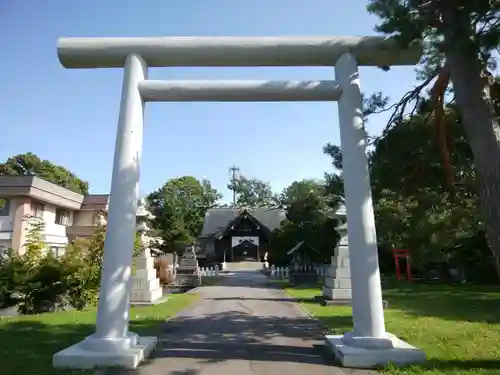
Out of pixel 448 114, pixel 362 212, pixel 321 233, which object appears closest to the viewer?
pixel 362 212

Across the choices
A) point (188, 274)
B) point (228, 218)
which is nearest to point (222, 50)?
point (188, 274)

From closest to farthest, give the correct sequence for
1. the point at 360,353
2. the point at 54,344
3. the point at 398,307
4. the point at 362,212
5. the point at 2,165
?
the point at 360,353
the point at 362,212
the point at 54,344
the point at 398,307
the point at 2,165

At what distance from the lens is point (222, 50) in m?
6.64

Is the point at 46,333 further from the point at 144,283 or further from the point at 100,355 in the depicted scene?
the point at 144,283

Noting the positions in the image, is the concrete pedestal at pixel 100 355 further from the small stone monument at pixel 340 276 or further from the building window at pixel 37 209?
the building window at pixel 37 209

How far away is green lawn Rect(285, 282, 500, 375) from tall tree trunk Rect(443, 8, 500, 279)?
1.47 m

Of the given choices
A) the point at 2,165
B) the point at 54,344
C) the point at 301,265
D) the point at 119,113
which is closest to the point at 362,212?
the point at 119,113

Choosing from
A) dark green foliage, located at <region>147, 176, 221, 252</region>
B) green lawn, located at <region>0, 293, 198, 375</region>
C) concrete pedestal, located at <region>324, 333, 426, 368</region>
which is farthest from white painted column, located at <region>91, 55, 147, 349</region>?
dark green foliage, located at <region>147, 176, 221, 252</region>

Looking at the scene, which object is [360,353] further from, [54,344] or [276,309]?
[276,309]

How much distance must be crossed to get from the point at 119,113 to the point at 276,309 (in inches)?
308

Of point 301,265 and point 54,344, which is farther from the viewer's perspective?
point 301,265

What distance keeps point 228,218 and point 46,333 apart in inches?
1414

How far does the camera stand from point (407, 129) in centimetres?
725

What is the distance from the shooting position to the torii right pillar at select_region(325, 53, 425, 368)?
5551 millimetres
